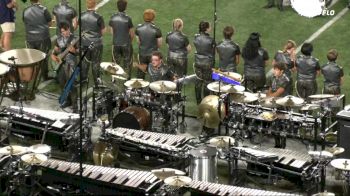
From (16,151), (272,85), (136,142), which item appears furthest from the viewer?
(272,85)

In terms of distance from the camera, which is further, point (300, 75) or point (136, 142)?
point (300, 75)

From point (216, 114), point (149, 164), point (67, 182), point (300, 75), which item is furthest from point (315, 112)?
point (67, 182)

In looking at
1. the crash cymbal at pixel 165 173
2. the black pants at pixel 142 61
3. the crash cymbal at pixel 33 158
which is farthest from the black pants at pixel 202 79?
the crash cymbal at pixel 33 158

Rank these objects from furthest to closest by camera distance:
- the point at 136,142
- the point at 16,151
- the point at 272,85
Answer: the point at 272,85
the point at 136,142
the point at 16,151

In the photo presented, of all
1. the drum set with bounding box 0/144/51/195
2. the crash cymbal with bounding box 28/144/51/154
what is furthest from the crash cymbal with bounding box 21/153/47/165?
the crash cymbal with bounding box 28/144/51/154

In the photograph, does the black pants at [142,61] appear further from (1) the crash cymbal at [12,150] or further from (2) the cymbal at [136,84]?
(1) the crash cymbal at [12,150]

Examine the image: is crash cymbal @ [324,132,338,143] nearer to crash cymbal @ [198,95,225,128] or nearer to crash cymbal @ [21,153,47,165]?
crash cymbal @ [198,95,225,128]

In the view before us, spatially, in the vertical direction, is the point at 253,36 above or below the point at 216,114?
above

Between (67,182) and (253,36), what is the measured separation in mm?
5380

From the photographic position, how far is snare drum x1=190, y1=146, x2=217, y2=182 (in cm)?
1859

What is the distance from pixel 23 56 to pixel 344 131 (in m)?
6.63

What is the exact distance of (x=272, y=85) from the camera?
21141 millimetres

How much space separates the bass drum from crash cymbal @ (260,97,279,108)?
86.2 inches

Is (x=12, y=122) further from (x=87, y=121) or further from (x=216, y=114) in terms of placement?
(x=216, y=114)
